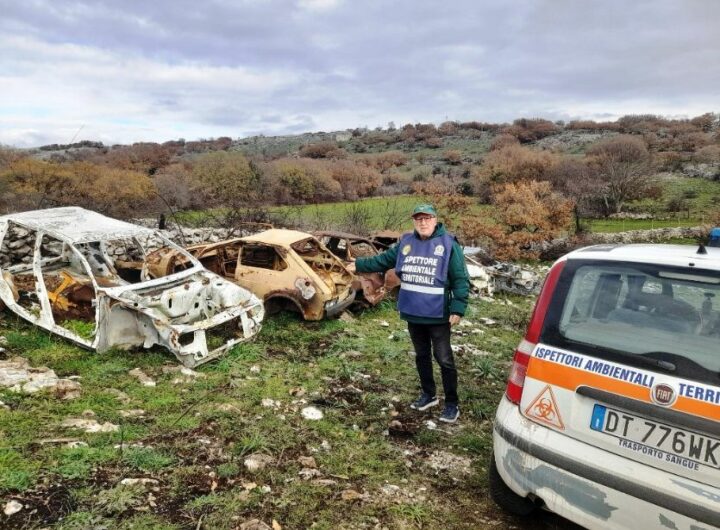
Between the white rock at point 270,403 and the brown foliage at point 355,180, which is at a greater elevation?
the brown foliage at point 355,180

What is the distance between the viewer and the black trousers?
4.00 meters

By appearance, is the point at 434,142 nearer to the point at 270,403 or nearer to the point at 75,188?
the point at 75,188

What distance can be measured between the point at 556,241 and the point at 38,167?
17.6m

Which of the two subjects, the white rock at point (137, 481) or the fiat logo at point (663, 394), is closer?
the fiat logo at point (663, 394)

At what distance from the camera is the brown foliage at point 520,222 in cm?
1274

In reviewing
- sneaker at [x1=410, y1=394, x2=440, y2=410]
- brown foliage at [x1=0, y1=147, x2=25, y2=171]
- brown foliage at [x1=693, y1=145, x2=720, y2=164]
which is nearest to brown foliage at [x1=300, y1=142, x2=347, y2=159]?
brown foliage at [x1=0, y1=147, x2=25, y2=171]

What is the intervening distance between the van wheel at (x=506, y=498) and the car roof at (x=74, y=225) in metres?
5.26

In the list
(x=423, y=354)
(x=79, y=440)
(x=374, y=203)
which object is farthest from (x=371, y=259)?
(x=374, y=203)

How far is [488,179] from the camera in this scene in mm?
25000

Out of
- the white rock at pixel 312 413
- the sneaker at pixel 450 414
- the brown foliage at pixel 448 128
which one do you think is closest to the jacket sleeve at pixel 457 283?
the sneaker at pixel 450 414

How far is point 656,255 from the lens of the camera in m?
2.40

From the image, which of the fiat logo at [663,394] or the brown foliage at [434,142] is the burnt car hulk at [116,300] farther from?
the brown foliage at [434,142]

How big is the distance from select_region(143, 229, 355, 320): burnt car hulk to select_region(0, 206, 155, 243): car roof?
0.97 meters

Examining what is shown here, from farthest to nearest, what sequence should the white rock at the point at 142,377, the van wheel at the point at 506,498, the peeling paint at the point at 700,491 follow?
the white rock at the point at 142,377 < the van wheel at the point at 506,498 < the peeling paint at the point at 700,491
